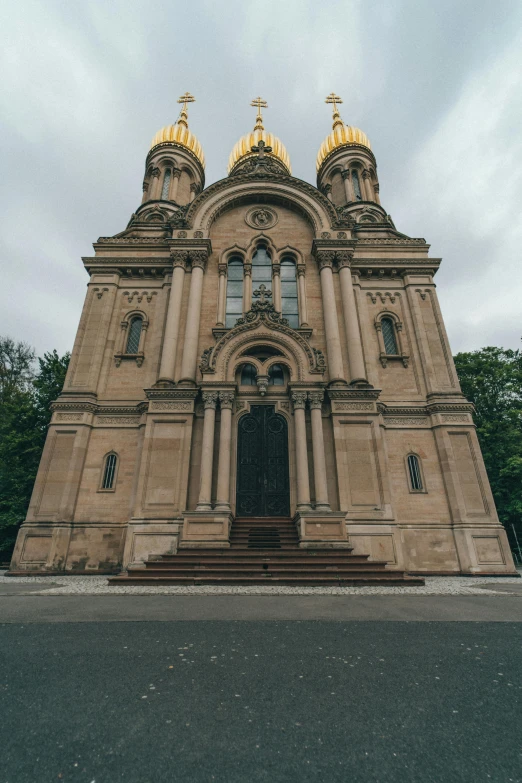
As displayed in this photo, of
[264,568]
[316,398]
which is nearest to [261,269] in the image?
[316,398]

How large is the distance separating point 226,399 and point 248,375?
2.14 metres

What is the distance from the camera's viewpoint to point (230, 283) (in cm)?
1942

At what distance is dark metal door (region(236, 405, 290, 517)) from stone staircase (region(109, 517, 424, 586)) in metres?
2.04

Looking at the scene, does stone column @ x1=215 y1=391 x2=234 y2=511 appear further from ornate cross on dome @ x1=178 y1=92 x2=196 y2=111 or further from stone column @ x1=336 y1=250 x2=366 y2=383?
ornate cross on dome @ x1=178 y1=92 x2=196 y2=111

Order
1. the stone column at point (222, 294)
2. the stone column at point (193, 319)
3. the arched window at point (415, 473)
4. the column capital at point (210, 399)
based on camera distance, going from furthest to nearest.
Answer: the stone column at point (222, 294), the stone column at point (193, 319), the arched window at point (415, 473), the column capital at point (210, 399)

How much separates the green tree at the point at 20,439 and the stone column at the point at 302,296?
1540 centimetres

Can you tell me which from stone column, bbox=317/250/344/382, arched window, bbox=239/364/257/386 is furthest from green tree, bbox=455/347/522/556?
arched window, bbox=239/364/257/386

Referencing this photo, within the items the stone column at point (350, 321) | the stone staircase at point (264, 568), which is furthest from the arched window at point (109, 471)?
the stone column at point (350, 321)

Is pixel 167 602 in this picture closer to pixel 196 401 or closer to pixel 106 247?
pixel 196 401

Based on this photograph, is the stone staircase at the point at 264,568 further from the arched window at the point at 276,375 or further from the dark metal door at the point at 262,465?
the arched window at the point at 276,375

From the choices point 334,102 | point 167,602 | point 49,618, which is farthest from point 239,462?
point 334,102

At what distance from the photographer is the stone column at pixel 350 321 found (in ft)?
53.5

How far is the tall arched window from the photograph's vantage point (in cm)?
1941

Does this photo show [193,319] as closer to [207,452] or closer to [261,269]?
[261,269]
